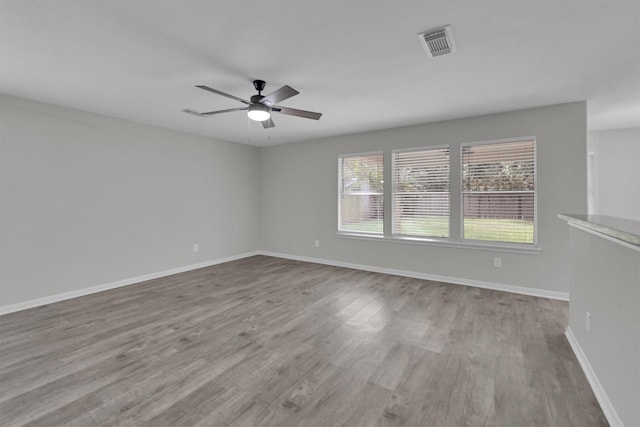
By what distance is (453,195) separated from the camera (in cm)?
445

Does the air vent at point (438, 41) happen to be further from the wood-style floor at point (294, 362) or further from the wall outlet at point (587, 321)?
the wood-style floor at point (294, 362)

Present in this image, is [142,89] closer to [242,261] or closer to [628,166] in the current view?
[242,261]

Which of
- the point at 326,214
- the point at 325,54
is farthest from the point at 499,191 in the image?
the point at 325,54

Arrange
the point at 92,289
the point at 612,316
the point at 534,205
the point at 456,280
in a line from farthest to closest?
1. the point at 456,280
2. the point at 92,289
3. the point at 534,205
4. the point at 612,316

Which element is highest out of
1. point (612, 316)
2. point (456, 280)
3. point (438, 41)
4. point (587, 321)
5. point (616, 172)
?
point (438, 41)

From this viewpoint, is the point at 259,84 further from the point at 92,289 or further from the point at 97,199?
the point at 92,289

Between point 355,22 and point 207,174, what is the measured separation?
4437mm

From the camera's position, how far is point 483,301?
12.0 ft

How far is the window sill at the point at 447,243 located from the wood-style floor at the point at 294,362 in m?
0.66

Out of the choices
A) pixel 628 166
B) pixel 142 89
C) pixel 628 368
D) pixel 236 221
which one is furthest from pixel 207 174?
pixel 628 166

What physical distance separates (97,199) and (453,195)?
535 cm

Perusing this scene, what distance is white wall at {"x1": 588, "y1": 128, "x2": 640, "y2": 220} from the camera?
4.95 metres

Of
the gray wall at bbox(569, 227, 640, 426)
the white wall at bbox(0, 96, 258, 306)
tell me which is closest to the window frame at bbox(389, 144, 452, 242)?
the gray wall at bbox(569, 227, 640, 426)

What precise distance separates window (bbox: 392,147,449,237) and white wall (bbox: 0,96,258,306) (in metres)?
3.53
